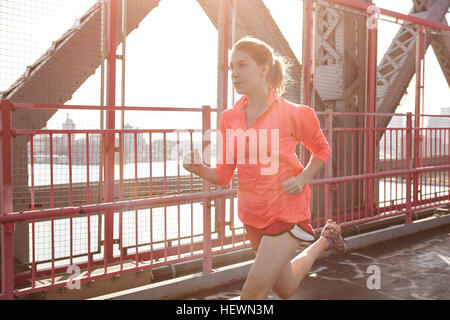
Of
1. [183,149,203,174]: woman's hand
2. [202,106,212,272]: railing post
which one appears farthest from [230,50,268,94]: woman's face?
[202,106,212,272]: railing post

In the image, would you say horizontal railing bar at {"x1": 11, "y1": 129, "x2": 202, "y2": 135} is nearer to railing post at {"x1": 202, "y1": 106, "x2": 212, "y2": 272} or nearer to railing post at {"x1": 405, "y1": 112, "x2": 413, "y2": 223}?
railing post at {"x1": 202, "y1": 106, "x2": 212, "y2": 272}

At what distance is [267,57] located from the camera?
282cm

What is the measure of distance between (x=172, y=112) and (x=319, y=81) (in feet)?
12.3

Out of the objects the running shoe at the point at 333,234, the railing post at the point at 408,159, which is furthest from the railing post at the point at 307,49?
the running shoe at the point at 333,234

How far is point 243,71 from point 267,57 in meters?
0.19

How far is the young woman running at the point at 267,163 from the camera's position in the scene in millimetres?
2691

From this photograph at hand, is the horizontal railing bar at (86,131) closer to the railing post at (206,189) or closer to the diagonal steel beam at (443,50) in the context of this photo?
the railing post at (206,189)

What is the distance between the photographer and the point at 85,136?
Result: 4.41m

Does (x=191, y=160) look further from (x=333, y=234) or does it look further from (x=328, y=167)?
(x=328, y=167)

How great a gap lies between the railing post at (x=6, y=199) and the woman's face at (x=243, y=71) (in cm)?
192

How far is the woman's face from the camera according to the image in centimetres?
273

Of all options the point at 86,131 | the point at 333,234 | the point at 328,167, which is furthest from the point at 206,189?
the point at 328,167

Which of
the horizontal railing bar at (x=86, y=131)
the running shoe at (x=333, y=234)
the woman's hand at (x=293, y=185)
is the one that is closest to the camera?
the woman's hand at (x=293, y=185)
